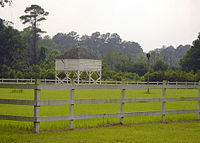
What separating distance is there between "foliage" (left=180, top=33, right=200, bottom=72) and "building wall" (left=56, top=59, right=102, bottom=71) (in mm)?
25169

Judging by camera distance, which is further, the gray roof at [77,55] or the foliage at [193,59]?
the foliage at [193,59]

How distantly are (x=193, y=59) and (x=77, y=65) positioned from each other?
30.6 meters

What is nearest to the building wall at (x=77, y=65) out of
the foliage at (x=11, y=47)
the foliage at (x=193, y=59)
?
the foliage at (x=11, y=47)

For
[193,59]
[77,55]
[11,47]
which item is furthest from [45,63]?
[193,59]

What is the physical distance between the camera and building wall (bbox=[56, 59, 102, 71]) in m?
62.2

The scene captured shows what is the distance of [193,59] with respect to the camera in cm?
8088

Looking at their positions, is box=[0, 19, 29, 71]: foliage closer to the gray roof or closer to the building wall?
the gray roof

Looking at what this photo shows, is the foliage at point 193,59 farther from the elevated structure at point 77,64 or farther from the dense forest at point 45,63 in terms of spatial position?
the elevated structure at point 77,64

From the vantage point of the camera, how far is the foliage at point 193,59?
80050 mm

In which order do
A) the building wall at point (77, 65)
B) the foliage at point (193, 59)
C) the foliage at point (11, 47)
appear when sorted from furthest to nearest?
the foliage at point (193, 59) < the foliage at point (11, 47) < the building wall at point (77, 65)

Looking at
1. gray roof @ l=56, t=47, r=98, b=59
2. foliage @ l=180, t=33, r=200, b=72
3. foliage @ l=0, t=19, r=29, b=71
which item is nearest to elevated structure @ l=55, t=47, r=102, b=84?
gray roof @ l=56, t=47, r=98, b=59

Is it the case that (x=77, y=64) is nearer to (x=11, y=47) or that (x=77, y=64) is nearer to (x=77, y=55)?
(x=77, y=55)

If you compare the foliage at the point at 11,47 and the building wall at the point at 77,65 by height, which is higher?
the foliage at the point at 11,47

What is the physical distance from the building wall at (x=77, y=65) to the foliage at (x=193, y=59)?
25.2 m
